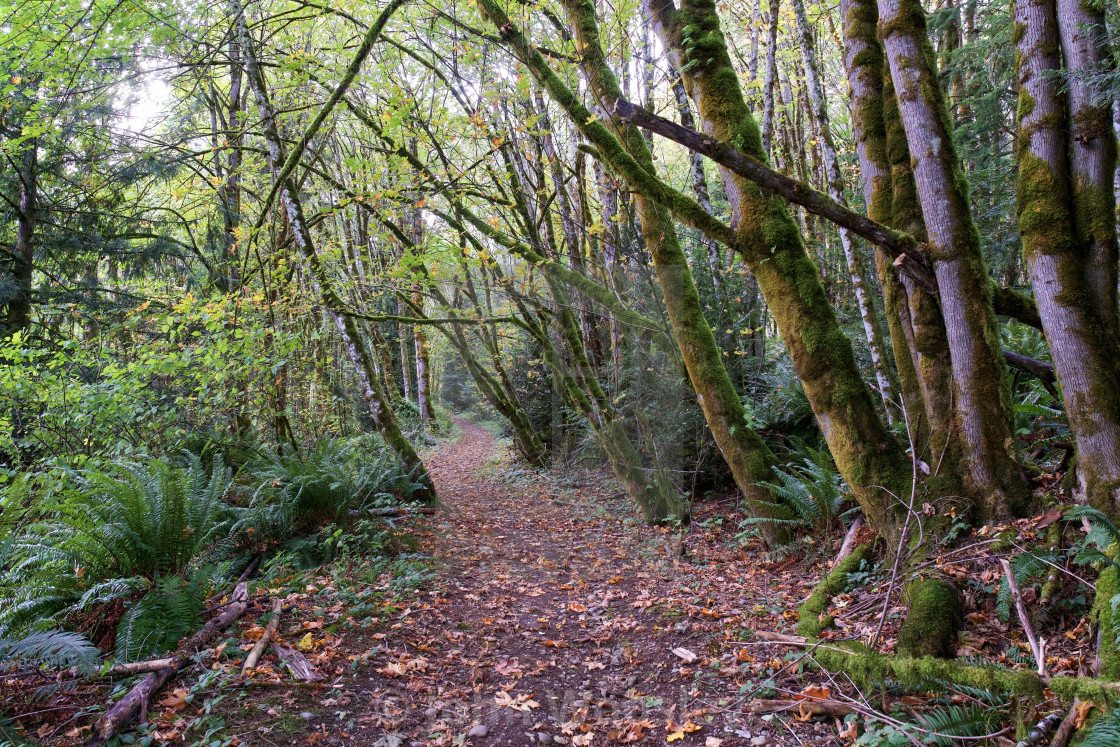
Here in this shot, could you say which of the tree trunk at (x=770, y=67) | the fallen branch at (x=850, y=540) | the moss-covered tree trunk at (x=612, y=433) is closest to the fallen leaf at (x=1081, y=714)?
the fallen branch at (x=850, y=540)

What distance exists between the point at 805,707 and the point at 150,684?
318 centimetres

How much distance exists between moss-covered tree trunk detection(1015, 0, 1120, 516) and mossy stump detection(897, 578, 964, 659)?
92cm

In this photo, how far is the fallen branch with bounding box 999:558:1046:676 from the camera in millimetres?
2209

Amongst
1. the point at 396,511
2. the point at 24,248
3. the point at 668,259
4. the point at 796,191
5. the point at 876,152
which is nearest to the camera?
the point at 796,191

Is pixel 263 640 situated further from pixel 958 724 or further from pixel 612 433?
pixel 612 433

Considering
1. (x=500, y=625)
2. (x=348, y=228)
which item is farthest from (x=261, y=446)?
(x=348, y=228)

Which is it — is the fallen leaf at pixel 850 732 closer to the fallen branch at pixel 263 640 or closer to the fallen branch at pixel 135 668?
the fallen branch at pixel 263 640

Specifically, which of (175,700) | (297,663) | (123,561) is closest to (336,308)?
(123,561)

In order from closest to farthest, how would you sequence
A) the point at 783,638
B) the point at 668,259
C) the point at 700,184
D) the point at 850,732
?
the point at 850,732
the point at 783,638
the point at 668,259
the point at 700,184

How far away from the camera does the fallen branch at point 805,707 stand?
256 centimetres

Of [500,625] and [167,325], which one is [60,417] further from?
[500,625]

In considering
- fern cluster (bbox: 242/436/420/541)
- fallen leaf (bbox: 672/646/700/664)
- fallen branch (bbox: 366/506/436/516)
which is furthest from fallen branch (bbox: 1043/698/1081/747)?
fallen branch (bbox: 366/506/436/516)

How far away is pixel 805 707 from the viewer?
266cm

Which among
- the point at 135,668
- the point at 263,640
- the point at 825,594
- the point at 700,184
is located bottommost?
the point at 825,594
